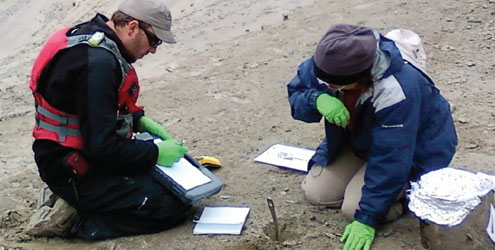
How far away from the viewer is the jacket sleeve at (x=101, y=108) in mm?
3283

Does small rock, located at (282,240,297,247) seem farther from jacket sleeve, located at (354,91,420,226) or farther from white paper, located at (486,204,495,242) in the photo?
white paper, located at (486,204,495,242)

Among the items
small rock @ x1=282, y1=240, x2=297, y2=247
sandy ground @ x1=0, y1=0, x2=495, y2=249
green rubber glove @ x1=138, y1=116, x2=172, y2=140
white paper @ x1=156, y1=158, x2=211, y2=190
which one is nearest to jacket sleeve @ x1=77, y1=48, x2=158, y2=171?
white paper @ x1=156, y1=158, x2=211, y2=190

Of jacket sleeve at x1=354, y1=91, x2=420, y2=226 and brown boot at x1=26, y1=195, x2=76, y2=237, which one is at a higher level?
jacket sleeve at x1=354, y1=91, x2=420, y2=226

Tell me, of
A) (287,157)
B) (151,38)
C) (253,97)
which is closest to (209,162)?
(287,157)

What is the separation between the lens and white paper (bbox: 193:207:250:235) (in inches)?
145

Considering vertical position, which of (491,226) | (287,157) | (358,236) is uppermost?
(491,226)

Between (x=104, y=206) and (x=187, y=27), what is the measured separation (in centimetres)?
529

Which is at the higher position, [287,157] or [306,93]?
[306,93]

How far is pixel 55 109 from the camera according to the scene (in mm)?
3418

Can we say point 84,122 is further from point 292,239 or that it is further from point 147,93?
point 147,93

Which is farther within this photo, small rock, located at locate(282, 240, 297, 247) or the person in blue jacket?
small rock, located at locate(282, 240, 297, 247)

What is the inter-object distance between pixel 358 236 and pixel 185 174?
0.99 m

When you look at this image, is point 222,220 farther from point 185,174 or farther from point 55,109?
point 55,109

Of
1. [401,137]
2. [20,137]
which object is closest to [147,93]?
[20,137]
